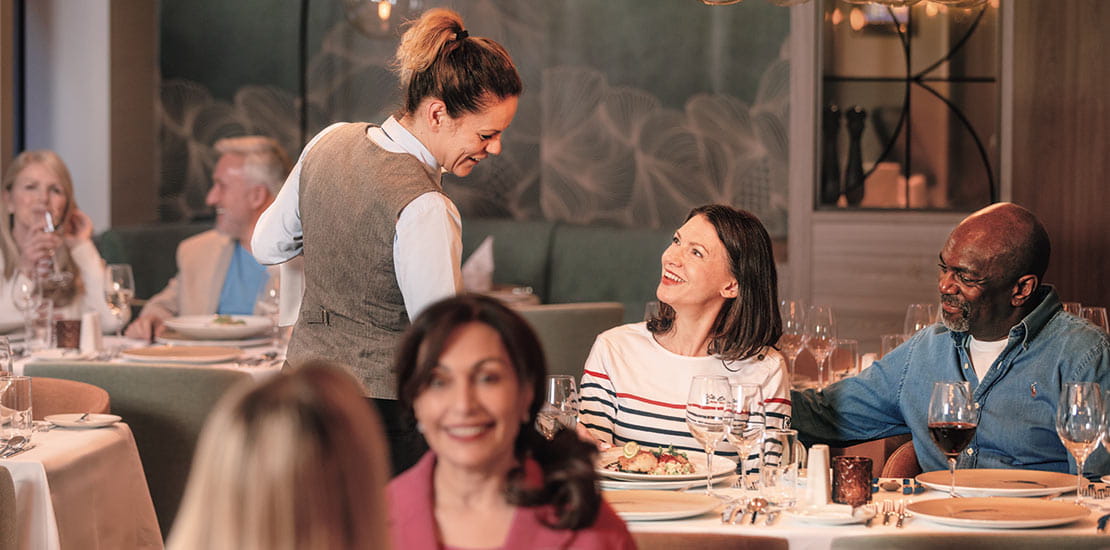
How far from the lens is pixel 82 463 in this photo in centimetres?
278

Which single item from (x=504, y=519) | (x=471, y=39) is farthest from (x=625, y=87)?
(x=504, y=519)

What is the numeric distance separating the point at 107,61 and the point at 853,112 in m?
3.61

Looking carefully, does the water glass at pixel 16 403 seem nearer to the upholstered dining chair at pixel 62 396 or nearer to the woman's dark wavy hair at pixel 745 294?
the upholstered dining chair at pixel 62 396

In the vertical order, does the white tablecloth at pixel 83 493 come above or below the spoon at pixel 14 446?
below

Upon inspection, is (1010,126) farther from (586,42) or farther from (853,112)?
(586,42)

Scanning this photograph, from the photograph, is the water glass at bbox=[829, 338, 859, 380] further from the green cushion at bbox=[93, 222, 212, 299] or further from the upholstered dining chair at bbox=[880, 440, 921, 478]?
the green cushion at bbox=[93, 222, 212, 299]

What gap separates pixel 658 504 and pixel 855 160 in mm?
3347

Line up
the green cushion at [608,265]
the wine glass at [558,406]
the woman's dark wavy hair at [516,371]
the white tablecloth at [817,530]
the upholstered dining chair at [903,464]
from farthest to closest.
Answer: the green cushion at [608,265] → the upholstered dining chair at [903,464] → the wine glass at [558,406] → the white tablecloth at [817,530] → the woman's dark wavy hair at [516,371]

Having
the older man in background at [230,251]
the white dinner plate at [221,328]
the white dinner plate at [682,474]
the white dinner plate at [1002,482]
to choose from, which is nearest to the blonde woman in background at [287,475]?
the white dinner plate at [682,474]

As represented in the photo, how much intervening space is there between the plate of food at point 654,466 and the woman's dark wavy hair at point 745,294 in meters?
0.34

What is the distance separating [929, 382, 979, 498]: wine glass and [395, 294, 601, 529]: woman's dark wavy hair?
950mm

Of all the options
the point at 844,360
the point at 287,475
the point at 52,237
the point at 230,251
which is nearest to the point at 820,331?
the point at 844,360

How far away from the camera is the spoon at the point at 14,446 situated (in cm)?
264

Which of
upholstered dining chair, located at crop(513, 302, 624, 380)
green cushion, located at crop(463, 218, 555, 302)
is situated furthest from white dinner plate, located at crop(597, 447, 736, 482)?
green cushion, located at crop(463, 218, 555, 302)
